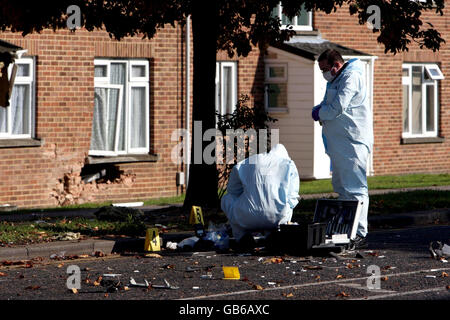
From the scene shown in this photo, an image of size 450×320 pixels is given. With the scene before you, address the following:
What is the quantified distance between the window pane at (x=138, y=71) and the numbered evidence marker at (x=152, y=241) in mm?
8391

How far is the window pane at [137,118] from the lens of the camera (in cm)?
2044

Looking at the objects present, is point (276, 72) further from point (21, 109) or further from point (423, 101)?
point (21, 109)

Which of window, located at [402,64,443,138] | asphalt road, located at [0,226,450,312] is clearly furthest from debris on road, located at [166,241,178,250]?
window, located at [402,64,443,138]

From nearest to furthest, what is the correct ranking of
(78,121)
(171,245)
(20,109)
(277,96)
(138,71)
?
1. (171,245)
2. (20,109)
3. (78,121)
4. (138,71)
5. (277,96)

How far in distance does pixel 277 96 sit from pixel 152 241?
11080mm

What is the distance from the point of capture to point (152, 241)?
12242 mm

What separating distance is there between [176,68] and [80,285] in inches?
455

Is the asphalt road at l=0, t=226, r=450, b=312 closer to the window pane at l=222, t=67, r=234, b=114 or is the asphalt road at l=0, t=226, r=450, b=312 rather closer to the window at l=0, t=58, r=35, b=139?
the window at l=0, t=58, r=35, b=139

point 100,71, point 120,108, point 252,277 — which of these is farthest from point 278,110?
point 252,277

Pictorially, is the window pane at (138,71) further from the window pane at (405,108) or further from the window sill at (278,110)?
the window pane at (405,108)

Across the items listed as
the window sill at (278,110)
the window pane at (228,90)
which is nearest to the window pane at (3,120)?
the window pane at (228,90)
